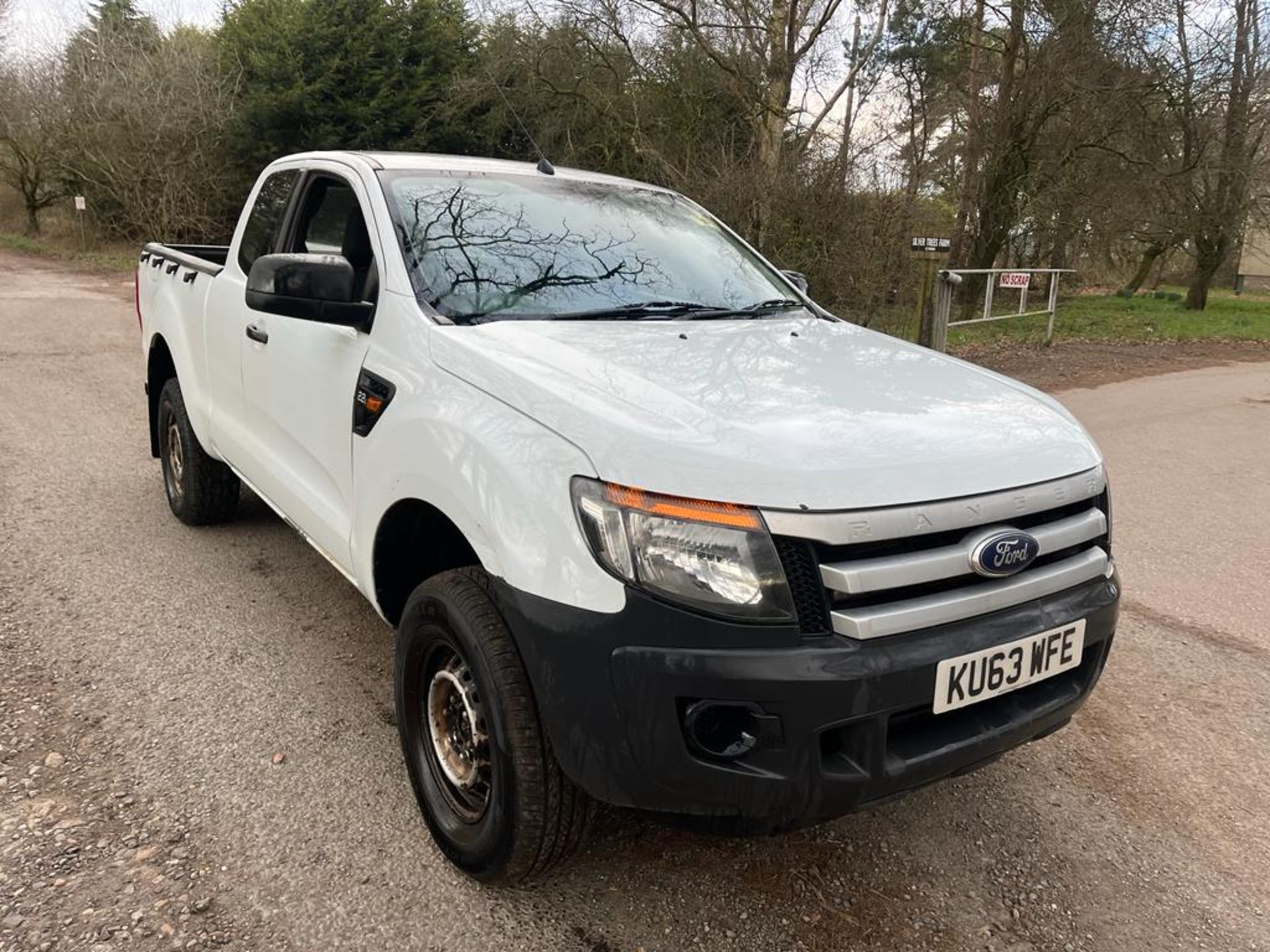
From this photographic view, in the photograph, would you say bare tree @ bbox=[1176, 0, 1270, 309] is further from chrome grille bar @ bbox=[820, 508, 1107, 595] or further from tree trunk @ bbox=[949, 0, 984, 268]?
chrome grille bar @ bbox=[820, 508, 1107, 595]

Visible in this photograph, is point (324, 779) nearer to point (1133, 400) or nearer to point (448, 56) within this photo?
point (1133, 400)

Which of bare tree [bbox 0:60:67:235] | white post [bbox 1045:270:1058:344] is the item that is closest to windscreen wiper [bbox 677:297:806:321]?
white post [bbox 1045:270:1058:344]

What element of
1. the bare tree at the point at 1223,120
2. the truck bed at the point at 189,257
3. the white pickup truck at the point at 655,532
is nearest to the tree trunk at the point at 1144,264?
the bare tree at the point at 1223,120

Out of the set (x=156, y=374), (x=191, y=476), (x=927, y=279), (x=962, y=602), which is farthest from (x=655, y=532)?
(x=927, y=279)

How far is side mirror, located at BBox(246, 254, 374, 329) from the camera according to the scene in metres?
2.68

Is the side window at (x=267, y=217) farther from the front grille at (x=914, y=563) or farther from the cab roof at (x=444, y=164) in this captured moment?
the front grille at (x=914, y=563)

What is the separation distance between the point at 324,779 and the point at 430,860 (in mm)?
508

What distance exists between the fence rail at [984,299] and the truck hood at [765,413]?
257 inches

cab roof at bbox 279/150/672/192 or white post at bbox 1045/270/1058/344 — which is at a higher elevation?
cab roof at bbox 279/150/672/192

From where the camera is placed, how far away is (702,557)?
189 cm

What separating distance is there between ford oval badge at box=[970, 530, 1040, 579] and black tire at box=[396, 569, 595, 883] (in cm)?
103

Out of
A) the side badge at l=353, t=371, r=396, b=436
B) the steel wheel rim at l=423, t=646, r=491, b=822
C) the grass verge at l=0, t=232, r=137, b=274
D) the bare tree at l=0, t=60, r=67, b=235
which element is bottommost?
the steel wheel rim at l=423, t=646, r=491, b=822

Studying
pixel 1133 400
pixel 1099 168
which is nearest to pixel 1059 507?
pixel 1133 400

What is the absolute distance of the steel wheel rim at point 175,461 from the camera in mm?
4750
